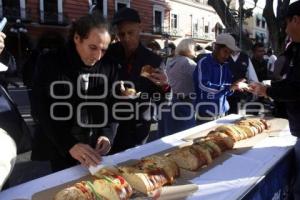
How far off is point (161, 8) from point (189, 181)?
105 ft

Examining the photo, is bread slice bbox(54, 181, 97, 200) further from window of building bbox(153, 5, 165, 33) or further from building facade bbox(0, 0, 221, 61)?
window of building bbox(153, 5, 165, 33)

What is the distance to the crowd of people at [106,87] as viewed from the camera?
2.16m

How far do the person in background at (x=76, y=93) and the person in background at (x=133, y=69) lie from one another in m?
0.48

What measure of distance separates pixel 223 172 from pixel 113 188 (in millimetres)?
744

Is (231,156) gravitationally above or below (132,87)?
below

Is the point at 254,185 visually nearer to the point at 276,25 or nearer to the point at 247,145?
the point at 247,145

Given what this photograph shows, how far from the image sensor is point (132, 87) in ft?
9.36

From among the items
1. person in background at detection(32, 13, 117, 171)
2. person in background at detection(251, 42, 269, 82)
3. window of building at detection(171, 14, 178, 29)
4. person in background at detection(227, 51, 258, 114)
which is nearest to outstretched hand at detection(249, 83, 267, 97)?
person in background at detection(32, 13, 117, 171)

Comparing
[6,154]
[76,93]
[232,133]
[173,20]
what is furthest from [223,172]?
[173,20]

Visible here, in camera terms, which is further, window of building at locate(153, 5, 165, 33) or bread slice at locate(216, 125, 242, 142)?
window of building at locate(153, 5, 165, 33)

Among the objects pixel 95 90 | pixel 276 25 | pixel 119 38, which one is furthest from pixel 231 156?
pixel 276 25

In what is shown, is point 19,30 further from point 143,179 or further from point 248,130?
point 143,179

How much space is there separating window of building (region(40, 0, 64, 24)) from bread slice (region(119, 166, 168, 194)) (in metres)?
22.3

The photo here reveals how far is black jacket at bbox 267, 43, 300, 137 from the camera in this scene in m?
2.59
